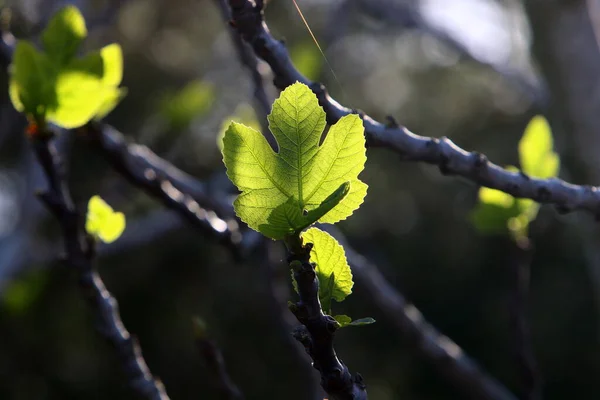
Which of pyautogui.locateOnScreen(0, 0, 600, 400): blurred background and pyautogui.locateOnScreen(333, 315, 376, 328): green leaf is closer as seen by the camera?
pyautogui.locateOnScreen(333, 315, 376, 328): green leaf

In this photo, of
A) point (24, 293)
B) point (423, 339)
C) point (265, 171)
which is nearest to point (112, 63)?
point (265, 171)

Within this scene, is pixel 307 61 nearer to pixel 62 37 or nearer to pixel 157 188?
pixel 157 188

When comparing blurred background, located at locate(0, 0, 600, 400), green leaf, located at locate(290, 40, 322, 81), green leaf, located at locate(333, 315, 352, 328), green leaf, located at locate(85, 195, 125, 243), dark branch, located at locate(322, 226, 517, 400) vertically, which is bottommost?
blurred background, located at locate(0, 0, 600, 400)

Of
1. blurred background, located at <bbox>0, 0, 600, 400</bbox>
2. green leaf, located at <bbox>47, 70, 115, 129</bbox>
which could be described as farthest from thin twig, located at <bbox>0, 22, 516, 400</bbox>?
blurred background, located at <bbox>0, 0, 600, 400</bbox>

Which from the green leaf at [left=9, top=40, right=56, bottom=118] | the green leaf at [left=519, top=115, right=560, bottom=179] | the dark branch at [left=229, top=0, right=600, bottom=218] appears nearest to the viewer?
the dark branch at [left=229, top=0, right=600, bottom=218]

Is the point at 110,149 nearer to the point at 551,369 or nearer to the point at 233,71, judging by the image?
the point at 233,71

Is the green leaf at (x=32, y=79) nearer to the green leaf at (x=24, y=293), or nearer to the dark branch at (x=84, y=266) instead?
the dark branch at (x=84, y=266)

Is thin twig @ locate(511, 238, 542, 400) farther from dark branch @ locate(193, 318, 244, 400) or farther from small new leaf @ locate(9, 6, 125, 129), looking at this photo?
small new leaf @ locate(9, 6, 125, 129)

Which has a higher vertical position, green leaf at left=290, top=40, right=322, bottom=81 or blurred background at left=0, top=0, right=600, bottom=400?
green leaf at left=290, top=40, right=322, bottom=81
